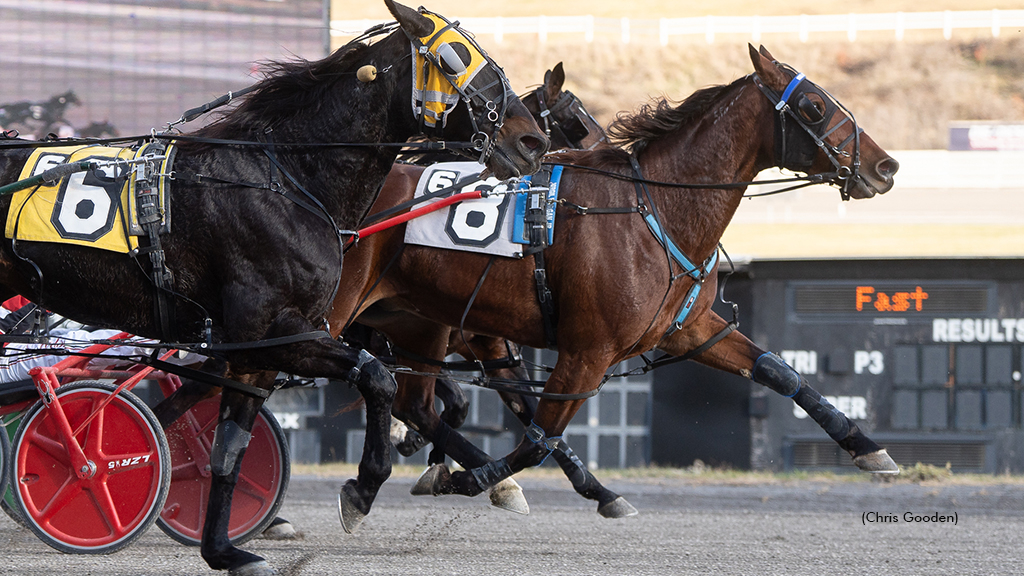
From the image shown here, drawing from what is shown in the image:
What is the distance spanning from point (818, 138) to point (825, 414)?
125 cm

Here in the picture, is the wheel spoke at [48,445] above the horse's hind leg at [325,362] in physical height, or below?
below

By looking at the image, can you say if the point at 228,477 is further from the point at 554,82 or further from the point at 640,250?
the point at 554,82

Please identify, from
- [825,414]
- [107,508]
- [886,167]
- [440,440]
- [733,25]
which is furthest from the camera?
[733,25]

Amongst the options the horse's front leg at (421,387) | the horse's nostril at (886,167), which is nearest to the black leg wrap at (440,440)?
the horse's front leg at (421,387)

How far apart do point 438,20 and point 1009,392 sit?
20.7ft

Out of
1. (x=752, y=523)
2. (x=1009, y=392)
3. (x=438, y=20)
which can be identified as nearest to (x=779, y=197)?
(x=1009, y=392)

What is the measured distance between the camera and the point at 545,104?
5902 millimetres

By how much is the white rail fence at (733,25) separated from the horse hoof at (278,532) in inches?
412

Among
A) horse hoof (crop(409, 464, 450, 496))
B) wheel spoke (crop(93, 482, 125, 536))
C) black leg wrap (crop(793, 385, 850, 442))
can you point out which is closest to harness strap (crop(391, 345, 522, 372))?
horse hoof (crop(409, 464, 450, 496))

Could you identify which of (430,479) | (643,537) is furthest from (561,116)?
(643,537)

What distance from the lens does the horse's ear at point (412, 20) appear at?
3737 mm

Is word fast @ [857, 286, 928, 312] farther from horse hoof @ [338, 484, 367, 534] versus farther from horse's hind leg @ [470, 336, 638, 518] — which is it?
horse hoof @ [338, 484, 367, 534]

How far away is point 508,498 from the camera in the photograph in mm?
5113

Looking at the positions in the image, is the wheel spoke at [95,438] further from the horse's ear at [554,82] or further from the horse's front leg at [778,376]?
the horse's ear at [554,82]
